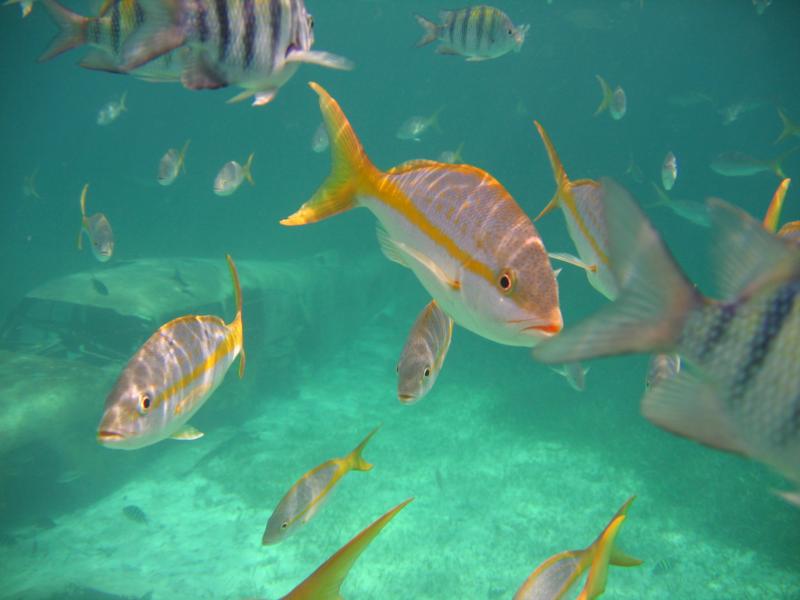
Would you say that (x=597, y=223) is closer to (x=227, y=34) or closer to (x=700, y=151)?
(x=227, y=34)

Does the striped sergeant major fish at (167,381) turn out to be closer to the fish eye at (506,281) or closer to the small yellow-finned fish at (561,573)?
the fish eye at (506,281)

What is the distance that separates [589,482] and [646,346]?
9.85 meters

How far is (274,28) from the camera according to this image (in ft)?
5.45

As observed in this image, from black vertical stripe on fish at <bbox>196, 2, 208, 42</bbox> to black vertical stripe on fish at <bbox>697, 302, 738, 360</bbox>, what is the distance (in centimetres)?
176

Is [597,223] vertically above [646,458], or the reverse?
[597,223]

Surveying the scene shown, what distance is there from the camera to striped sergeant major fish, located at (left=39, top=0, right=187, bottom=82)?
179 centimetres

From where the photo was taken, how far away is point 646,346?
2.86 feet

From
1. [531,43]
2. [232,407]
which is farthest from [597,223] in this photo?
[531,43]

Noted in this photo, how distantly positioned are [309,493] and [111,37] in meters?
2.93

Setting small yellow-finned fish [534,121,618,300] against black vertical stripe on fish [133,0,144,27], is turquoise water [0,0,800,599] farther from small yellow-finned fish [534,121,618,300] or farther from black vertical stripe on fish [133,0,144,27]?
black vertical stripe on fish [133,0,144,27]

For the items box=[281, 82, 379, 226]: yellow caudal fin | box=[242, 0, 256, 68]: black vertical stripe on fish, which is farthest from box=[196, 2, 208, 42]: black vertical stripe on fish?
box=[281, 82, 379, 226]: yellow caudal fin

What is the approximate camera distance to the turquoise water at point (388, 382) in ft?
24.1

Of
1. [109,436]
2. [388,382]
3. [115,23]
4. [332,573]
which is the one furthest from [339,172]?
[388,382]

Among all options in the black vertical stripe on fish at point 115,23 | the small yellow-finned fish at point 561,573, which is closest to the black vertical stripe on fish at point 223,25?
the black vertical stripe on fish at point 115,23
